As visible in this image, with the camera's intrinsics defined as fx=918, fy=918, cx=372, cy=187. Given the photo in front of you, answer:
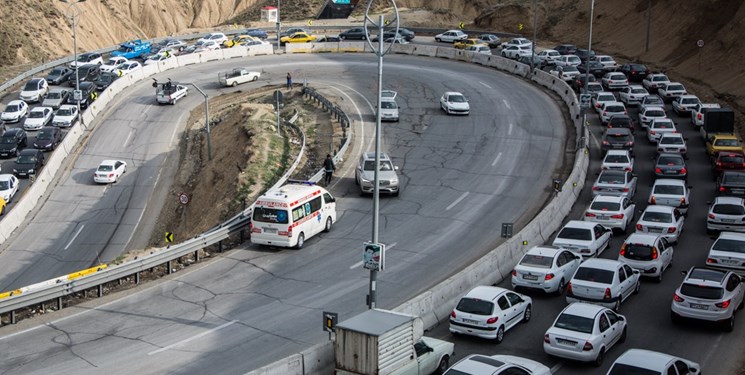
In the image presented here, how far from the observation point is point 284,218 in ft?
105

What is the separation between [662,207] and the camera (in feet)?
112

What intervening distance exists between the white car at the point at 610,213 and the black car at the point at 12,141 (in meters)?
37.1

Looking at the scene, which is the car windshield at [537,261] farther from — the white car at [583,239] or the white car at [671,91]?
the white car at [671,91]

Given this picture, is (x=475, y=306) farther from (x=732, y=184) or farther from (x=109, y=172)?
(x=109, y=172)

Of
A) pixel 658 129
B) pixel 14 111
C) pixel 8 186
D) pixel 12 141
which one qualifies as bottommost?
pixel 8 186

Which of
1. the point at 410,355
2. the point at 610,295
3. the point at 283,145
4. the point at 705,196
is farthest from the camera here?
the point at 283,145

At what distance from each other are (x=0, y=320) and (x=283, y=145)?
26909mm

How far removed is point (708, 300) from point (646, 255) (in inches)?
173

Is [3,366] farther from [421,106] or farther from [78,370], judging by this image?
[421,106]

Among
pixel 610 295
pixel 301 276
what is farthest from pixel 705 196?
pixel 301 276

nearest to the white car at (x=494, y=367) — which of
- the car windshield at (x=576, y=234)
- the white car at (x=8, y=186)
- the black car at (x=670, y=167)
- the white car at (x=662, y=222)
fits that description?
the car windshield at (x=576, y=234)

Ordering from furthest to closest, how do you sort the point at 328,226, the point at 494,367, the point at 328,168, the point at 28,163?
the point at 28,163, the point at 328,168, the point at 328,226, the point at 494,367

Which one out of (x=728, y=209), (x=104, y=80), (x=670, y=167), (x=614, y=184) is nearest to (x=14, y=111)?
(x=104, y=80)

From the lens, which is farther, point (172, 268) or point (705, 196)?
point (705, 196)
